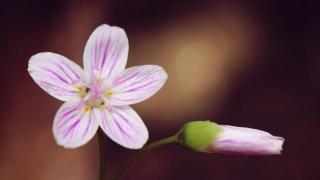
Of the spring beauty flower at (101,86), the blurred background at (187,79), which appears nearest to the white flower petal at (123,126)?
the spring beauty flower at (101,86)

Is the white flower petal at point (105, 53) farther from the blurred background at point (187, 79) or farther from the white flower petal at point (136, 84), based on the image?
the blurred background at point (187, 79)

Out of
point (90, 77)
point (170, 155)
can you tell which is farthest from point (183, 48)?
point (90, 77)

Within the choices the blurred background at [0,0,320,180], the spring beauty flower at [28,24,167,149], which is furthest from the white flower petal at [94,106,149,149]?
the blurred background at [0,0,320,180]

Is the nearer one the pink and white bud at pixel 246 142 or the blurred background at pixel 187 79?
the pink and white bud at pixel 246 142

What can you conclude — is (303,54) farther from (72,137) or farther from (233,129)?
(72,137)

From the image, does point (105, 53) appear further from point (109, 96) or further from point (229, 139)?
point (229, 139)

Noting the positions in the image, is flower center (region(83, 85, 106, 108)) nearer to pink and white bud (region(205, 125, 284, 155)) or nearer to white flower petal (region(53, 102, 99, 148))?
white flower petal (region(53, 102, 99, 148))
